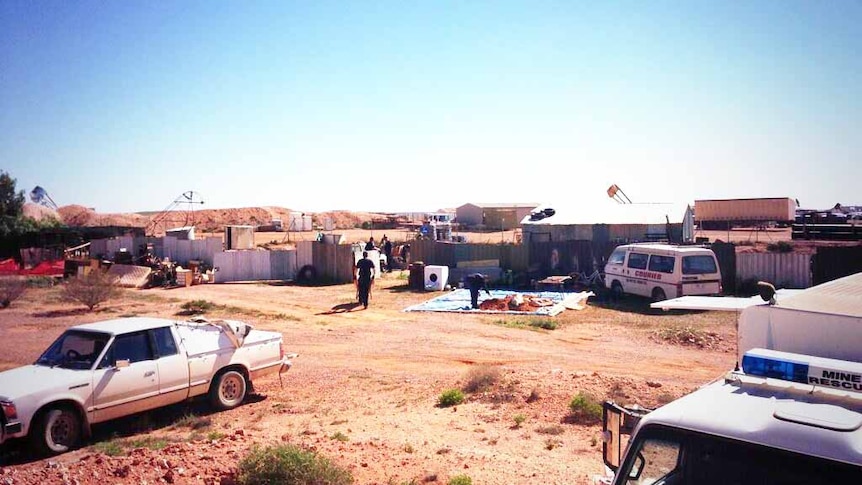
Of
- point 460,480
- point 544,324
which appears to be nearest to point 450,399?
point 460,480

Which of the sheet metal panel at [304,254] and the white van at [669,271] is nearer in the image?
the white van at [669,271]

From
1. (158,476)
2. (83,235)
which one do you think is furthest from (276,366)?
(83,235)

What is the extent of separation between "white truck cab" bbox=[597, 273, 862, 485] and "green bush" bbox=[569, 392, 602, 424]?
16.4 ft

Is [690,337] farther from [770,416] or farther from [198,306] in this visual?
[198,306]

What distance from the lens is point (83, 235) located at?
140ft

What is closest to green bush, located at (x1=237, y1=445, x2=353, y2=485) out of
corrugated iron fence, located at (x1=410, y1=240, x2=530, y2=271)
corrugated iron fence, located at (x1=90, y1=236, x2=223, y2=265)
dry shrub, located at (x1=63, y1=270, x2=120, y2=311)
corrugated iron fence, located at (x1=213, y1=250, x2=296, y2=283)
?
dry shrub, located at (x1=63, y1=270, x2=120, y2=311)

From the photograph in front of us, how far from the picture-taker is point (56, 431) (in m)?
8.26

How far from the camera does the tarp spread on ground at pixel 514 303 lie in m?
20.0

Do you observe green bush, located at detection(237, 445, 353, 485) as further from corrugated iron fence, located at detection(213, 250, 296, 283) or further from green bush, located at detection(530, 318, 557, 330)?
corrugated iron fence, located at detection(213, 250, 296, 283)

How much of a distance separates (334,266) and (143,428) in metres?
19.5

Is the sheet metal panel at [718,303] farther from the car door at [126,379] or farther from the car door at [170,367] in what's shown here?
the car door at [126,379]

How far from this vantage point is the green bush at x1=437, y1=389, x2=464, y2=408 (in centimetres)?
992

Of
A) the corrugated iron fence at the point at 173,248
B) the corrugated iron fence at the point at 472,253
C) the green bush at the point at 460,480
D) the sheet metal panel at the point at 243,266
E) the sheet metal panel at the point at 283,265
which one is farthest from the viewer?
the corrugated iron fence at the point at 173,248

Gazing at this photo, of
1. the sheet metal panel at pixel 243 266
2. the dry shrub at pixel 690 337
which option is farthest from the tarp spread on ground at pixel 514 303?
the sheet metal panel at pixel 243 266
